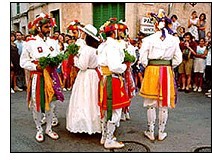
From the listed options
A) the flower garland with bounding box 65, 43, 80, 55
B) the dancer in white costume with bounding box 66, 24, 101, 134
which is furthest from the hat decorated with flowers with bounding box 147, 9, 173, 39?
the flower garland with bounding box 65, 43, 80, 55

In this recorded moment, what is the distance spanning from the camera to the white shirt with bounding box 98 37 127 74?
3.47 meters

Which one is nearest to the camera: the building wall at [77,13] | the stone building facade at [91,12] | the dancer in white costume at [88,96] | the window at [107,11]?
the dancer in white costume at [88,96]

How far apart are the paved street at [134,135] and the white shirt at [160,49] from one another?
3.38 feet

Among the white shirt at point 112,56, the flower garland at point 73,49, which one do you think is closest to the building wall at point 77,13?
the flower garland at point 73,49

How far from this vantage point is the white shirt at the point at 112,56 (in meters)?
3.47

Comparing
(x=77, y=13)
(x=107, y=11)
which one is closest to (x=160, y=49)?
(x=107, y=11)

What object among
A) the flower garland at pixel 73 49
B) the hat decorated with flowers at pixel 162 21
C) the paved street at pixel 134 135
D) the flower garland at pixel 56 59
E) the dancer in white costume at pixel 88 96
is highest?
the hat decorated with flowers at pixel 162 21

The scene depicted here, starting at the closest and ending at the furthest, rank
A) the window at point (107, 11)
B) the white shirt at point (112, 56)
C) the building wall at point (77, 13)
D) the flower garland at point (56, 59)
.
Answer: the white shirt at point (112, 56) → the flower garland at point (56, 59) → the window at point (107, 11) → the building wall at point (77, 13)

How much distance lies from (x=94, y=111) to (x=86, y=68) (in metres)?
0.56

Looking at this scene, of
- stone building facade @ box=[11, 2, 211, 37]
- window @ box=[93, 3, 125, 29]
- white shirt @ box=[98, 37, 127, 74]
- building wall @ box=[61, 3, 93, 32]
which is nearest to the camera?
white shirt @ box=[98, 37, 127, 74]

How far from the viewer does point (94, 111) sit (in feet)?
13.2

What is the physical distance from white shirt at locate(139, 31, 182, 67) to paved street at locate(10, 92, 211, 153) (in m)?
1.03

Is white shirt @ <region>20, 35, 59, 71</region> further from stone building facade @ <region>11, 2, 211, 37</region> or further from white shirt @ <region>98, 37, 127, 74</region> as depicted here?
stone building facade @ <region>11, 2, 211, 37</region>

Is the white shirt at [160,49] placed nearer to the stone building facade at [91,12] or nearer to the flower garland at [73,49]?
the flower garland at [73,49]
